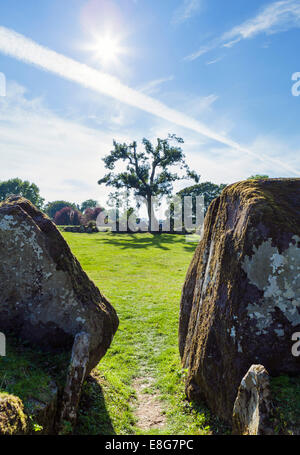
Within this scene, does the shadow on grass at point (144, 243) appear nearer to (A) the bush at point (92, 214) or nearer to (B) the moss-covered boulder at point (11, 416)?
(B) the moss-covered boulder at point (11, 416)

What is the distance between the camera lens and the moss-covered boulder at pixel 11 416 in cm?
312

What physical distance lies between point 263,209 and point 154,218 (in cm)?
5039

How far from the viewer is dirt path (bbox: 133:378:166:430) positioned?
5266mm

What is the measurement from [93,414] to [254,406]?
9.20ft

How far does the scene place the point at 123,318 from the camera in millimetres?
10633

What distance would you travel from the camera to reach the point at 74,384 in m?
4.50

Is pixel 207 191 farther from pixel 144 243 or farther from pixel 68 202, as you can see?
pixel 68 202

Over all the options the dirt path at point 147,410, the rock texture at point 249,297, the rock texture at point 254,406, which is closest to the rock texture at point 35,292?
the dirt path at point 147,410

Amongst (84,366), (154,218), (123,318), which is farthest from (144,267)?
(154,218)

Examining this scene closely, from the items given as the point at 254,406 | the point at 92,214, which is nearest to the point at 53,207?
the point at 92,214

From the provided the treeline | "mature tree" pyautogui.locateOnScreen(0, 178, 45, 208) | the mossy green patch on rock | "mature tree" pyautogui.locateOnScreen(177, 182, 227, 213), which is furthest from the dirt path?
"mature tree" pyautogui.locateOnScreen(0, 178, 45, 208)

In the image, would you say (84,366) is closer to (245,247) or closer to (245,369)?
(245,369)

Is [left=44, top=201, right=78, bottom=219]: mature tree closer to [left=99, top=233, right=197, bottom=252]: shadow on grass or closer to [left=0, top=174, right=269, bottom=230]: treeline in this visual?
[left=0, top=174, right=269, bottom=230]: treeline
